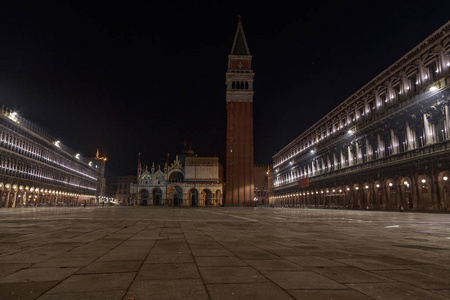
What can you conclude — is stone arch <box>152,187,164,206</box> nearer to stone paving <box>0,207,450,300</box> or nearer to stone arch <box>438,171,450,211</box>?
stone arch <box>438,171,450,211</box>

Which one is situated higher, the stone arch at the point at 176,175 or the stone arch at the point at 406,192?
the stone arch at the point at 176,175

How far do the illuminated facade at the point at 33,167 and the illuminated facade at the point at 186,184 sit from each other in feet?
71.0

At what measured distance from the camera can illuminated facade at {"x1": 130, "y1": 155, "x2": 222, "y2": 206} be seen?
104 meters

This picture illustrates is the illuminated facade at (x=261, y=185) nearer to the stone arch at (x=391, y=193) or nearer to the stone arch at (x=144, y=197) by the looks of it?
the stone arch at (x=144, y=197)

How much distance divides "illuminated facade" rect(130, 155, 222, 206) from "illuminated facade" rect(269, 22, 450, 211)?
149 ft

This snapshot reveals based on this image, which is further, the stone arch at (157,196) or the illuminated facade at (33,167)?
the stone arch at (157,196)

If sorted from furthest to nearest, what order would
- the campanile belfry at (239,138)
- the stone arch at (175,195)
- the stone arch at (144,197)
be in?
the stone arch at (144,197) < the stone arch at (175,195) < the campanile belfry at (239,138)

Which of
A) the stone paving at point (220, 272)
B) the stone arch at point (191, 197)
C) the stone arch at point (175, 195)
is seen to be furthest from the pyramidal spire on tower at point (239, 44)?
the stone paving at point (220, 272)

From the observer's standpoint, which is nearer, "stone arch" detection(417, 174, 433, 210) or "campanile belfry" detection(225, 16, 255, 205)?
"stone arch" detection(417, 174, 433, 210)

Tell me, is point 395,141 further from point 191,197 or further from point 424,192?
point 191,197

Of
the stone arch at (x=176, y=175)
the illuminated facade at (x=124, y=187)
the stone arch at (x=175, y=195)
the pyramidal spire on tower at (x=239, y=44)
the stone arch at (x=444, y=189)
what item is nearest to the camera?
the stone arch at (x=444, y=189)

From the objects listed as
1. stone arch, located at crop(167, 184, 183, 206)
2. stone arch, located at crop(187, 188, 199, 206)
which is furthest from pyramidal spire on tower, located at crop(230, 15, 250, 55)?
stone arch, located at crop(167, 184, 183, 206)

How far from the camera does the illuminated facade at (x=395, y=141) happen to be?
3244 centimetres

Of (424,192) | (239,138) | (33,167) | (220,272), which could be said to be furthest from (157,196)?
(220,272)
